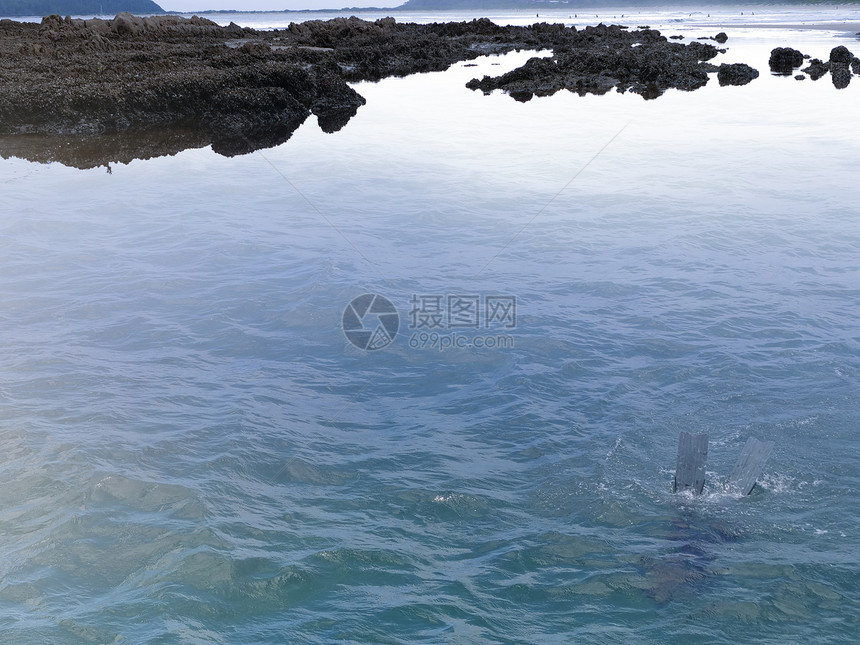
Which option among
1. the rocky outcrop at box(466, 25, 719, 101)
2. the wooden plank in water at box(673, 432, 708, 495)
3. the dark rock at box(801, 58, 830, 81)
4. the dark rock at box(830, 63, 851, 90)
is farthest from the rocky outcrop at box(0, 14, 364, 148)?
the dark rock at box(801, 58, 830, 81)

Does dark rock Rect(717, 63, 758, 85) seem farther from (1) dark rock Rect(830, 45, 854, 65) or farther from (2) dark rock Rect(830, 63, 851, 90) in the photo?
(1) dark rock Rect(830, 45, 854, 65)

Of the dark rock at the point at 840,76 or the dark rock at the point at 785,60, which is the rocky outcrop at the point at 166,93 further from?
the dark rock at the point at 785,60

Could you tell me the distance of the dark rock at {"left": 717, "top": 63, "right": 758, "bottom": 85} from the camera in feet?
114

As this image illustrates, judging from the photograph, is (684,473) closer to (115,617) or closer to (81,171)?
(115,617)

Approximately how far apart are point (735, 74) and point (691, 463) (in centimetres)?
3336

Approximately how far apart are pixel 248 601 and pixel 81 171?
16.5 metres

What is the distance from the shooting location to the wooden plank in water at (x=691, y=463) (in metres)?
6.82

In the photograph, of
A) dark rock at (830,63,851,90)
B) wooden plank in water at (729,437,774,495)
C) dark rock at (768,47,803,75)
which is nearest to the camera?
wooden plank in water at (729,437,774,495)

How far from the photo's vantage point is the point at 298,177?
747 inches

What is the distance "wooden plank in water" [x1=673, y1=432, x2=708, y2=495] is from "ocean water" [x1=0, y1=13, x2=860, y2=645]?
0.19m

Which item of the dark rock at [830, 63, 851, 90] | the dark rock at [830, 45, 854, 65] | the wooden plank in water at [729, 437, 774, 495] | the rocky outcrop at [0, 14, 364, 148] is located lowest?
the wooden plank in water at [729, 437, 774, 495]

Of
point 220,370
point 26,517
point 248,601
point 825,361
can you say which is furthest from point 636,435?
point 26,517

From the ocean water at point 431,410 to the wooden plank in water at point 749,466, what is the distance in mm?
206

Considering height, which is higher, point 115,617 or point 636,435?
point 636,435
